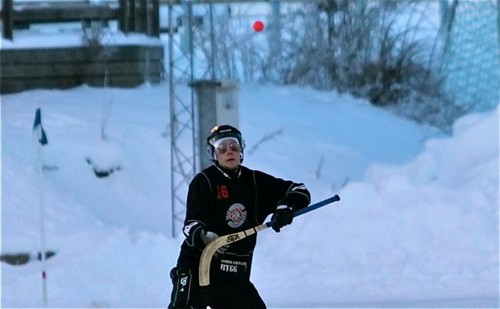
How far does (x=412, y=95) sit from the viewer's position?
22891 mm

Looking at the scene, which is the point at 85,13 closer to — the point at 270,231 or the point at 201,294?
the point at 270,231

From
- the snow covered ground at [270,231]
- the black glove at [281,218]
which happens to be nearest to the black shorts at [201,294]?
the black glove at [281,218]

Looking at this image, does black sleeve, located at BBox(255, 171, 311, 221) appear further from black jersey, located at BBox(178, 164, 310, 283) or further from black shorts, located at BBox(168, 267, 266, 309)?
black shorts, located at BBox(168, 267, 266, 309)

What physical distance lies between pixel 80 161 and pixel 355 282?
183 inches

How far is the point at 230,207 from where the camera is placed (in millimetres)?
7273

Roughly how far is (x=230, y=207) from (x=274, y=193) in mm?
344

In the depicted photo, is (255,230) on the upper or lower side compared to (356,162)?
upper

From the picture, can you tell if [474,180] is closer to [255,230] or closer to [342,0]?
[255,230]

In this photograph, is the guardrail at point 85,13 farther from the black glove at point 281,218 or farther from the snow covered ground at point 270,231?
the black glove at point 281,218

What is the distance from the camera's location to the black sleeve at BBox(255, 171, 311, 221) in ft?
24.4

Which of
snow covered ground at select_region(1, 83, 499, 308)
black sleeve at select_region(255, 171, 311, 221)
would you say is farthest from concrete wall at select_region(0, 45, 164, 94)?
black sleeve at select_region(255, 171, 311, 221)

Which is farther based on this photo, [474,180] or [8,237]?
[474,180]

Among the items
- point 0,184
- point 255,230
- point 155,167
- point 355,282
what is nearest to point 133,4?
point 155,167

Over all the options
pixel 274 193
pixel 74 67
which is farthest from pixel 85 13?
pixel 274 193
